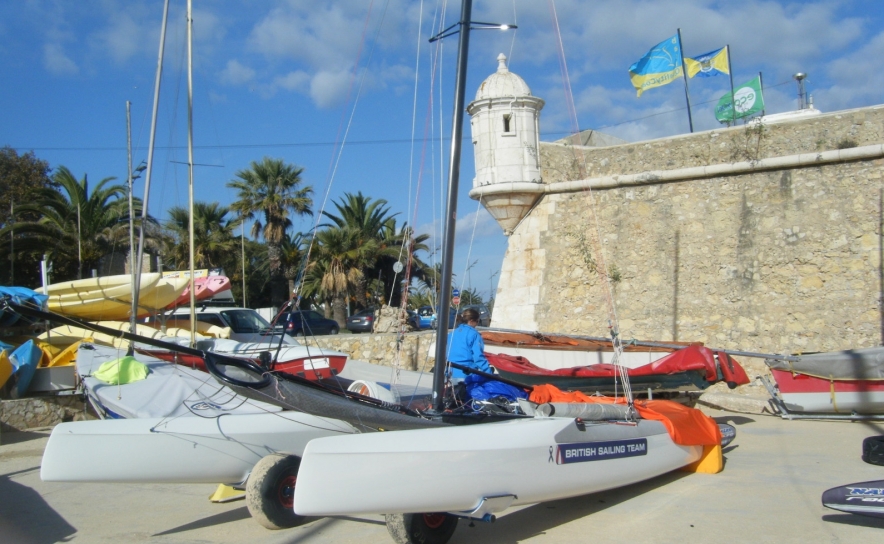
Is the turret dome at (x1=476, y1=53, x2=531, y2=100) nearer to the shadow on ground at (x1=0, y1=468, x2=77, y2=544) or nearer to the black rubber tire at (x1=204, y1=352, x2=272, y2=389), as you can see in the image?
the black rubber tire at (x1=204, y1=352, x2=272, y2=389)

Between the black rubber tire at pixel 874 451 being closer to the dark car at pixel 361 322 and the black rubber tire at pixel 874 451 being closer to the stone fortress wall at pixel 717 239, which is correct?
the stone fortress wall at pixel 717 239

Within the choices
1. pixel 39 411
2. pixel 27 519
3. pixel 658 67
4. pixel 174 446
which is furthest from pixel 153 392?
pixel 658 67

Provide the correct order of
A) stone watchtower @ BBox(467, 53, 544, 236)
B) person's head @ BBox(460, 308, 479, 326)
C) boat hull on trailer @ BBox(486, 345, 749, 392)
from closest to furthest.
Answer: person's head @ BBox(460, 308, 479, 326), boat hull on trailer @ BBox(486, 345, 749, 392), stone watchtower @ BBox(467, 53, 544, 236)

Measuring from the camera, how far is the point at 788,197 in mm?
11250

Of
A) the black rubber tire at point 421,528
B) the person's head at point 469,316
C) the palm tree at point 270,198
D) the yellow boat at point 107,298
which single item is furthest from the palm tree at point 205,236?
the black rubber tire at point 421,528

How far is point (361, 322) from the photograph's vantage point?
2522 cm

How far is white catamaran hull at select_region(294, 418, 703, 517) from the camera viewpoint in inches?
154

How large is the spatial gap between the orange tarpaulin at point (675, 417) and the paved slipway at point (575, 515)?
35 cm

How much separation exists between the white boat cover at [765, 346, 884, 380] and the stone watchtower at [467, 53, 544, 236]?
218 inches

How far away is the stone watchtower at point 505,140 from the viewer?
12.7m

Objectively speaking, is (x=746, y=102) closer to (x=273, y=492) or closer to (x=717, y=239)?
(x=717, y=239)

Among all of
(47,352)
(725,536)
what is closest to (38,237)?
(47,352)

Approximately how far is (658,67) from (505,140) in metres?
3.94

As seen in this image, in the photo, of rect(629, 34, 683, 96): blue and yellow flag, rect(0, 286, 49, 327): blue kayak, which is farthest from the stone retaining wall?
rect(629, 34, 683, 96): blue and yellow flag
